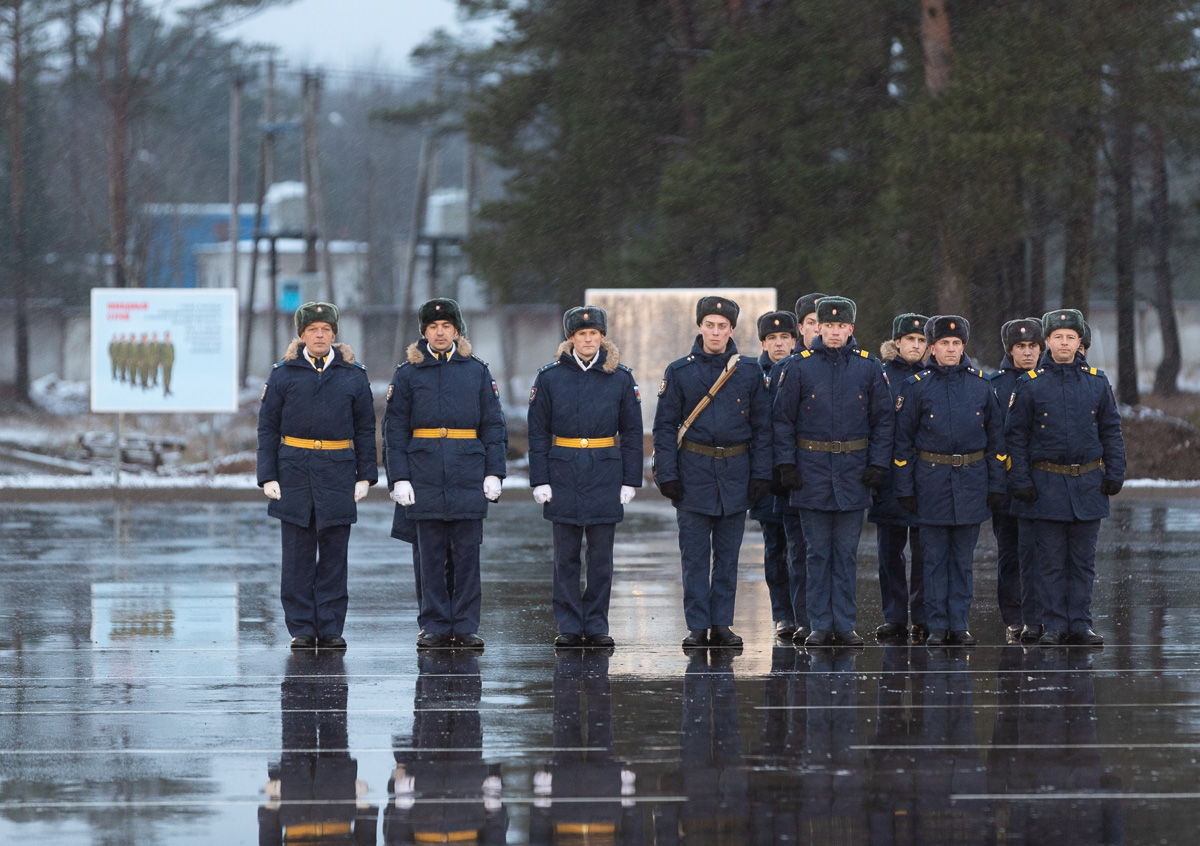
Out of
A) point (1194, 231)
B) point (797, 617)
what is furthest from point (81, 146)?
point (797, 617)

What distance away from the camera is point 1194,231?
53.8 meters

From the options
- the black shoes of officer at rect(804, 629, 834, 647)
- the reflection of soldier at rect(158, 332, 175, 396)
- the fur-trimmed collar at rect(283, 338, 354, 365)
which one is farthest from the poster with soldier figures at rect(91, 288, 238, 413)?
the black shoes of officer at rect(804, 629, 834, 647)

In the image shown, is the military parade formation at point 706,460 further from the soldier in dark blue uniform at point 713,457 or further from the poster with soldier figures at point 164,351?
the poster with soldier figures at point 164,351

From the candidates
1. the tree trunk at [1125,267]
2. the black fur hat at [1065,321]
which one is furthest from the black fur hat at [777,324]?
the tree trunk at [1125,267]

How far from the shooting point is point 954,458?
33.6 feet

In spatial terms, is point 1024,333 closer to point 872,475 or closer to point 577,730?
point 872,475

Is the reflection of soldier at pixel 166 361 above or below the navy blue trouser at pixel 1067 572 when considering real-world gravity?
above

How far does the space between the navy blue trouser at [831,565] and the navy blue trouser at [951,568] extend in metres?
0.50

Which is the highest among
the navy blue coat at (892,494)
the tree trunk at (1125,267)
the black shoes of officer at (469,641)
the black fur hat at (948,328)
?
the tree trunk at (1125,267)

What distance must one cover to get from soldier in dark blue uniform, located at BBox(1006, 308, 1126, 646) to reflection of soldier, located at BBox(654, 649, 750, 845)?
2347mm

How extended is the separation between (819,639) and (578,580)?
1.51 meters

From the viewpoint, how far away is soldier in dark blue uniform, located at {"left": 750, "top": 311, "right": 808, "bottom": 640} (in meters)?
10.8

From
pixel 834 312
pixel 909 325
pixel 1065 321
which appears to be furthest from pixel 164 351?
pixel 1065 321

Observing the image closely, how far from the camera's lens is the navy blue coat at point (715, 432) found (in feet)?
33.3
